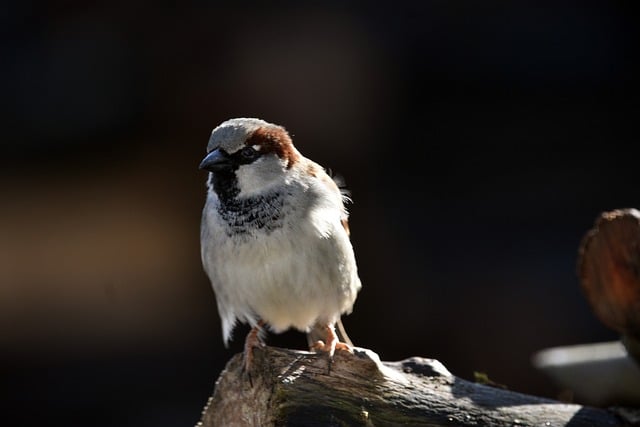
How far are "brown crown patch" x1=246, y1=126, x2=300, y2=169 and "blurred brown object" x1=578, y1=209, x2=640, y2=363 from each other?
2.02 feet

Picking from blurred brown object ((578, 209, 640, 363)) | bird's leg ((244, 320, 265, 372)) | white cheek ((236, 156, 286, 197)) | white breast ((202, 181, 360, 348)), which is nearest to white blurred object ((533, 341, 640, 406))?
blurred brown object ((578, 209, 640, 363))

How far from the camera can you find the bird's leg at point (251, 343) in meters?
1.72

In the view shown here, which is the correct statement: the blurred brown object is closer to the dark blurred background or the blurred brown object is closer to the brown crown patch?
the brown crown patch

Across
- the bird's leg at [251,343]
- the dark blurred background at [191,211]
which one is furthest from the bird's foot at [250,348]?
the dark blurred background at [191,211]

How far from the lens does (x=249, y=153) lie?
187 centimetres

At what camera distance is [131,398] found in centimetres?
389

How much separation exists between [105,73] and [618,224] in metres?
2.31

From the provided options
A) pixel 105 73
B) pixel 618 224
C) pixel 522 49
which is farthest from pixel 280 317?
pixel 522 49

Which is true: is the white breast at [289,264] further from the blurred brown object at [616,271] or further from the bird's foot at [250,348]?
the blurred brown object at [616,271]

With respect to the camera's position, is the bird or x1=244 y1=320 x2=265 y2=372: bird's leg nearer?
x1=244 y1=320 x2=265 y2=372: bird's leg

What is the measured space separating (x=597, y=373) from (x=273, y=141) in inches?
32.6

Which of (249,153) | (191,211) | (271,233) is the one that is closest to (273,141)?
(249,153)

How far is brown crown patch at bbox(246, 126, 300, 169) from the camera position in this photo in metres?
1.86

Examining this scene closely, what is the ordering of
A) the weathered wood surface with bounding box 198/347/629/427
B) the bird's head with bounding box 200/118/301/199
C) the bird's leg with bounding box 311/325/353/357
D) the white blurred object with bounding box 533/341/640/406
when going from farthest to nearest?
the white blurred object with bounding box 533/341/640/406 < the bird's head with bounding box 200/118/301/199 < the bird's leg with bounding box 311/325/353/357 < the weathered wood surface with bounding box 198/347/629/427
